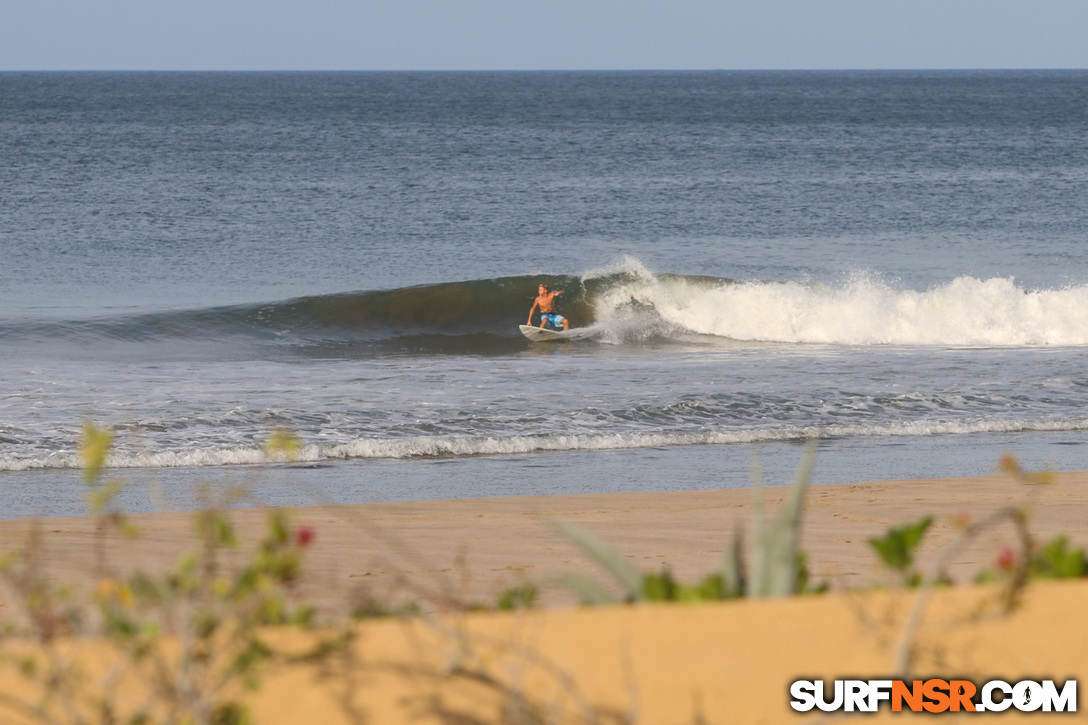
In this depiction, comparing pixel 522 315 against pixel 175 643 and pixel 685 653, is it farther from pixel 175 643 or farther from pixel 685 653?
pixel 685 653

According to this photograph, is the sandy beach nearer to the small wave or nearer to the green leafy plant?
the green leafy plant

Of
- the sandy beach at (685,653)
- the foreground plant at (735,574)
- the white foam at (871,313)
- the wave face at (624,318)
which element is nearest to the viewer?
the sandy beach at (685,653)

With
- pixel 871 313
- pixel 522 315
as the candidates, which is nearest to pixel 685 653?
pixel 871 313

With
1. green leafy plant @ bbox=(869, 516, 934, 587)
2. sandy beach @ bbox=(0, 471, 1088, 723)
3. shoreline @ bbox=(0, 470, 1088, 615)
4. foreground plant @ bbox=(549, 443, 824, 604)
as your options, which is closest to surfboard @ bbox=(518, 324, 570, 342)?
shoreline @ bbox=(0, 470, 1088, 615)

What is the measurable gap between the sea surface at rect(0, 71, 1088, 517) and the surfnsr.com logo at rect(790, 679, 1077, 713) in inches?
103

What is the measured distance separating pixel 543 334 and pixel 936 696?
17.4 metres

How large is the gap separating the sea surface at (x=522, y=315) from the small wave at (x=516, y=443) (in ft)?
0.12

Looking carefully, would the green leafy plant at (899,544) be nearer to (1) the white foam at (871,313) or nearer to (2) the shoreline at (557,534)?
(2) the shoreline at (557,534)

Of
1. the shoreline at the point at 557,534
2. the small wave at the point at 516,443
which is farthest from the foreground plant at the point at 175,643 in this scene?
the small wave at the point at 516,443

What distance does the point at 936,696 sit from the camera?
2.72 m

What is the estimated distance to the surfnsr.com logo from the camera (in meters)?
2.71

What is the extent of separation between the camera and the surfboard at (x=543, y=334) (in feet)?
65.7

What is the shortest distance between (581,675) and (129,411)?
1031 centimetres

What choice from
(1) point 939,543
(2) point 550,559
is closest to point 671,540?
(2) point 550,559
